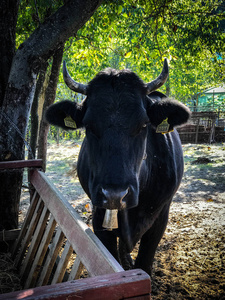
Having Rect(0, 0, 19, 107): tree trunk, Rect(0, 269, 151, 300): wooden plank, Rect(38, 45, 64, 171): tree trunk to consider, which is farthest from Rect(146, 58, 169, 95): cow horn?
Rect(38, 45, 64, 171): tree trunk

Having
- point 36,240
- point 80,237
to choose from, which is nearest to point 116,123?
point 80,237

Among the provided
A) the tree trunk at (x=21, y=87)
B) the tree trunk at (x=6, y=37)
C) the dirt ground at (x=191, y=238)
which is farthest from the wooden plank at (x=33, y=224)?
the dirt ground at (x=191, y=238)

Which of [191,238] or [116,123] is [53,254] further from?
[191,238]

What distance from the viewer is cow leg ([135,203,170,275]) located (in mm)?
3074

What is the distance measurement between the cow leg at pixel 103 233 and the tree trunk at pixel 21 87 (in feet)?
3.57

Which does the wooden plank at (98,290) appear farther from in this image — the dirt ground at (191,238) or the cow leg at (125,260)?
the cow leg at (125,260)

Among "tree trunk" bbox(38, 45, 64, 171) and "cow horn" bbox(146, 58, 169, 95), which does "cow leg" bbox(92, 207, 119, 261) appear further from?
"tree trunk" bbox(38, 45, 64, 171)

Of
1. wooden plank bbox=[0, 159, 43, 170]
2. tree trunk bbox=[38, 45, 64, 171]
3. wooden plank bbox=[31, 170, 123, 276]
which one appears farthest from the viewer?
tree trunk bbox=[38, 45, 64, 171]

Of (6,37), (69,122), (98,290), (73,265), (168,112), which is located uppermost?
(6,37)

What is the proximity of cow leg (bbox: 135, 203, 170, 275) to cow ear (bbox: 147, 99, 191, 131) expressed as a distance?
1116 millimetres

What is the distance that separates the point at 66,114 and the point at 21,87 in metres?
0.70

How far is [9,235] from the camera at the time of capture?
3.12 metres

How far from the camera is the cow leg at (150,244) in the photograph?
307 centimetres

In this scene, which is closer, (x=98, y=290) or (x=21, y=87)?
(x=98, y=290)
